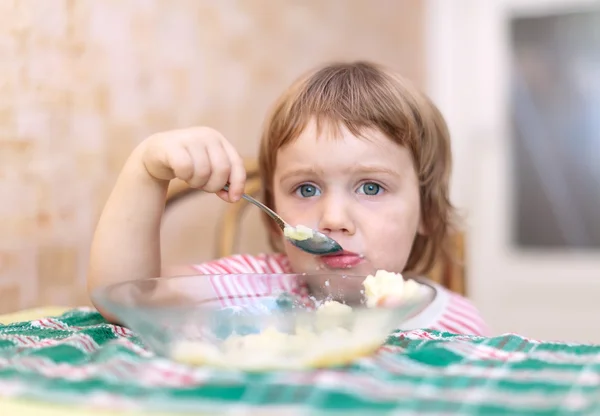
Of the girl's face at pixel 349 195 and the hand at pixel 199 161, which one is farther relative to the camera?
the girl's face at pixel 349 195

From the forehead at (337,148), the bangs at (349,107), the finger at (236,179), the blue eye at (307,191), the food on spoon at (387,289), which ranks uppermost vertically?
the bangs at (349,107)

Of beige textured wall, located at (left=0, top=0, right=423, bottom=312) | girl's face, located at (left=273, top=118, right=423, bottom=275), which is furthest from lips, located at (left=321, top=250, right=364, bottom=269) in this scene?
beige textured wall, located at (left=0, top=0, right=423, bottom=312)

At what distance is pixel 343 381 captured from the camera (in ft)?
1.54

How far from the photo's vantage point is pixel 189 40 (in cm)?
146

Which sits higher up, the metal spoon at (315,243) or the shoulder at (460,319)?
the metal spoon at (315,243)

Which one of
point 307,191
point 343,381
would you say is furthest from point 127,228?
point 343,381

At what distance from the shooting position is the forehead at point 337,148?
914mm

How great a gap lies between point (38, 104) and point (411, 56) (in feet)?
5.68

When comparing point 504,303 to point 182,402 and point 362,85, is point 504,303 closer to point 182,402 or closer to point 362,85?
point 362,85

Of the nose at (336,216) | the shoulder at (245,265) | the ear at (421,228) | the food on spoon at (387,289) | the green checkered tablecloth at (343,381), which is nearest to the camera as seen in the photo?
the green checkered tablecloth at (343,381)

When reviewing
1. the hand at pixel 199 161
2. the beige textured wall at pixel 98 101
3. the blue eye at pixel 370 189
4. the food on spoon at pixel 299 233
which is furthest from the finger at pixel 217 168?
the beige textured wall at pixel 98 101

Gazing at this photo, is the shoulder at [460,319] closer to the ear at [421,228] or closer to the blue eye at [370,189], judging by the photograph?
the ear at [421,228]

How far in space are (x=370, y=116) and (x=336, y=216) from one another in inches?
5.8

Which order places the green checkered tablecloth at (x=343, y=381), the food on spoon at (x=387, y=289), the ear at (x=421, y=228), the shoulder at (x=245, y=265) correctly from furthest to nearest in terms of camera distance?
the ear at (x=421, y=228), the shoulder at (x=245, y=265), the food on spoon at (x=387, y=289), the green checkered tablecloth at (x=343, y=381)
